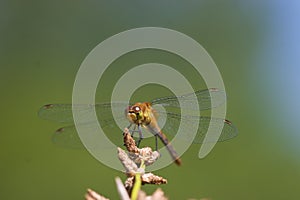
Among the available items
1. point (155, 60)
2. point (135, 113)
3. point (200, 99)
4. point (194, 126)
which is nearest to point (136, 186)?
point (135, 113)

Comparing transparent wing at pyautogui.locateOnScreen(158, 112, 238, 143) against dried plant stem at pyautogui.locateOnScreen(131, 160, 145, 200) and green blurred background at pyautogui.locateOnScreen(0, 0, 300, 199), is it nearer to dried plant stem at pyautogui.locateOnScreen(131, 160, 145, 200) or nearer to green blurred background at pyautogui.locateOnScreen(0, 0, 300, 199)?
dried plant stem at pyautogui.locateOnScreen(131, 160, 145, 200)

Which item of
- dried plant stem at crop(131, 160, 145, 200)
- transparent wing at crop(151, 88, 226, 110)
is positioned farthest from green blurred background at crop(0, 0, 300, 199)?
dried plant stem at crop(131, 160, 145, 200)

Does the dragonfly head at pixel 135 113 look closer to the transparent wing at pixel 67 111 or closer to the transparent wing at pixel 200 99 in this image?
the transparent wing at pixel 67 111

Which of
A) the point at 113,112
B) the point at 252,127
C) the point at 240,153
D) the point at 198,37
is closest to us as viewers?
the point at 113,112

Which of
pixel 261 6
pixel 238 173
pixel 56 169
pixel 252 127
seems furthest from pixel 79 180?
pixel 261 6

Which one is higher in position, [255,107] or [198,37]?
[198,37]

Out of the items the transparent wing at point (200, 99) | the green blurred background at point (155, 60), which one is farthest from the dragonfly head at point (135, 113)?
the green blurred background at point (155, 60)

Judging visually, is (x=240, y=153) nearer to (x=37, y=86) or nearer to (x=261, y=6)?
(x=37, y=86)
